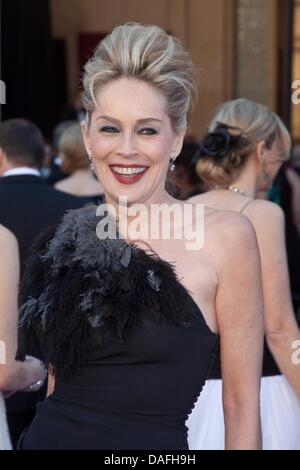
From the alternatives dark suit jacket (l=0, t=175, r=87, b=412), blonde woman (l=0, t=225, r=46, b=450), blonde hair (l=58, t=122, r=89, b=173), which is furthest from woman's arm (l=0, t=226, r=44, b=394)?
blonde hair (l=58, t=122, r=89, b=173)

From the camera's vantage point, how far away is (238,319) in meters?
2.60

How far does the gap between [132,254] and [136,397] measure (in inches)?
14.9

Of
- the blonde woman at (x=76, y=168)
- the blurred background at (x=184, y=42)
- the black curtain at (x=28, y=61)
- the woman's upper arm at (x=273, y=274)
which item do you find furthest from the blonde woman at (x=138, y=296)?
the black curtain at (x=28, y=61)

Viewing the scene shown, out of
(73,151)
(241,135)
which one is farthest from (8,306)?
(73,151)

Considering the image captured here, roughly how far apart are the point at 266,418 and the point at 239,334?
4.66 ft

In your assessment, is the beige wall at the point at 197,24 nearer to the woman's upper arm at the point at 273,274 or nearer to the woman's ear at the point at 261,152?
the woman's ear at the point at 261,152

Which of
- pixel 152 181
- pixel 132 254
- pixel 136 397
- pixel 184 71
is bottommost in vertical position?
pixel 136 397

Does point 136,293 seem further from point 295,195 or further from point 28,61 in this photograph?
point 28,61

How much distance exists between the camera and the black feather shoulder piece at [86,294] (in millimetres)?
2518

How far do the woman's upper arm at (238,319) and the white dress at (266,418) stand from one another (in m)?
1.31

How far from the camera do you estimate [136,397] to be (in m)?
2.49

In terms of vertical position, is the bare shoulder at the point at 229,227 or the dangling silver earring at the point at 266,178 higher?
the dangling silver earring at the point at 266,178
